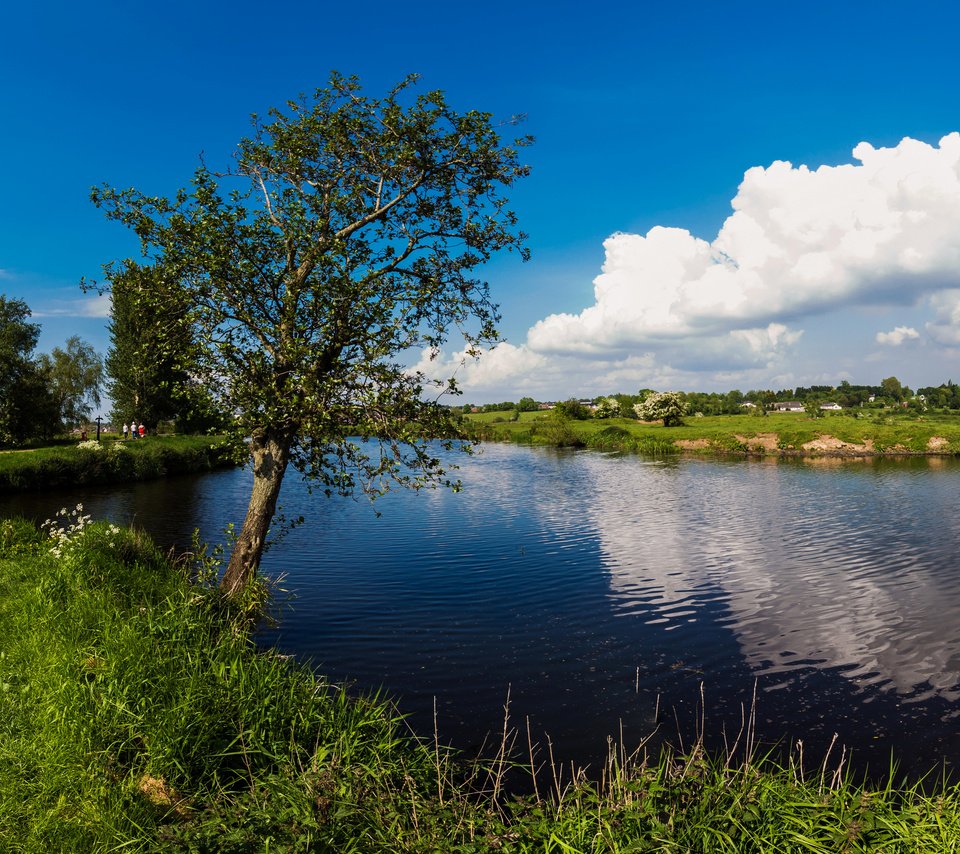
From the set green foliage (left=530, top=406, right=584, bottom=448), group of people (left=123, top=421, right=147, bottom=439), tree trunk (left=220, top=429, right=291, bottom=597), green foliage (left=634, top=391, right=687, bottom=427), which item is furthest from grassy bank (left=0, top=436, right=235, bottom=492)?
green foliage (left=634, top=391, right=687, bottom=427)

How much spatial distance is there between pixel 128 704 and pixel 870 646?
17.1 metres

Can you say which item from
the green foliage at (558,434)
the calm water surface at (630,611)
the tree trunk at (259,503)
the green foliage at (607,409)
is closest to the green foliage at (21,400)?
the calm water surface at (630,611)

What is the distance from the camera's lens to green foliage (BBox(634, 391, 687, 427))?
366ft

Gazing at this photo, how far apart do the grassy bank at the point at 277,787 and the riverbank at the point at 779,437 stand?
63.6 m

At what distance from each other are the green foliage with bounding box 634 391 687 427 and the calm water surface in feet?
239

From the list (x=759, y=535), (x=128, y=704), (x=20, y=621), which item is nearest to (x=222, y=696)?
(x=128, y=704)

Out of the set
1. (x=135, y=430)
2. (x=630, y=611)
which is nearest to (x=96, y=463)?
(x=135, y=430)

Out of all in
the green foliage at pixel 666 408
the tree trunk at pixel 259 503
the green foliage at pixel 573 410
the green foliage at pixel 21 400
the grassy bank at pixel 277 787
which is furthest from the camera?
the green foliage at pixel 573 410

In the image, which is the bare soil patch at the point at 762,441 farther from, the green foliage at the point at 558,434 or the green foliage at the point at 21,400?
the green foliage at the point at 21,400

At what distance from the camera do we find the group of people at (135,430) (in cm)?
6544

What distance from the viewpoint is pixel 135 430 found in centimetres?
6769

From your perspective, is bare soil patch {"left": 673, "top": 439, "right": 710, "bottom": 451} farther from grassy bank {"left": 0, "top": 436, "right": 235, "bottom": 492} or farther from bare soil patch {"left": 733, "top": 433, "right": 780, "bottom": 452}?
grassy bank {"left": 0, "top": 436, "right": 235, "bottom": 492}

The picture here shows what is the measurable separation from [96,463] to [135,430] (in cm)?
2555

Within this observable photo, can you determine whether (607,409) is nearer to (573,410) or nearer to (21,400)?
(573,410)
